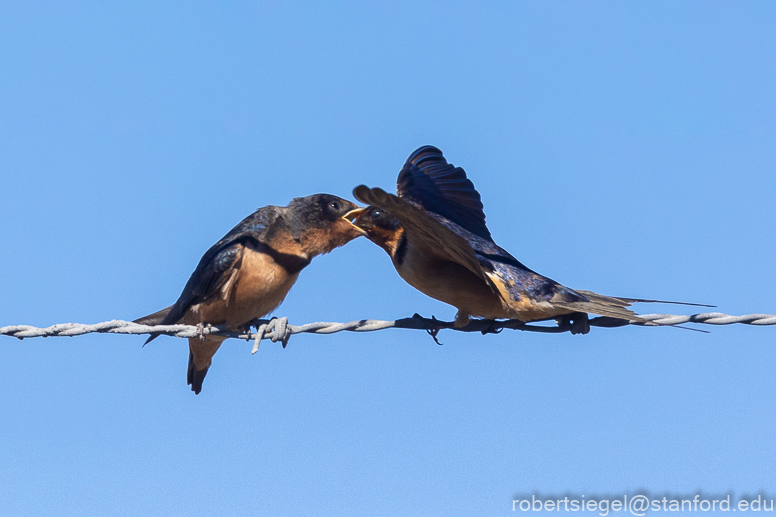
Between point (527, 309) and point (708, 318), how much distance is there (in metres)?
1.34

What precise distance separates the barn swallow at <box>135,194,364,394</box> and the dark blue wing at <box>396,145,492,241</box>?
0.72 m

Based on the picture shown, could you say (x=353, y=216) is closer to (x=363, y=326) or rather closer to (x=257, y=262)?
(x=257, y=262)

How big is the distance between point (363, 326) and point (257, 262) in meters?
2.02

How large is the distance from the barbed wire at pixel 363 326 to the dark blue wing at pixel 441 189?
161cm

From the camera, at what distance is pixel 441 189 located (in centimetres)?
802

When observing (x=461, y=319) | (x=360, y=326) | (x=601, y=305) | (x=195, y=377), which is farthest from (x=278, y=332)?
(x=195, y=377)

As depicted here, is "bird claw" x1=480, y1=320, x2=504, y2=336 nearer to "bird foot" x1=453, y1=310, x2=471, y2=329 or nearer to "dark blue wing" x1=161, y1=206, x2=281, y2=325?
"bird foot" x1=453, y1=310, x2=471, y2=329

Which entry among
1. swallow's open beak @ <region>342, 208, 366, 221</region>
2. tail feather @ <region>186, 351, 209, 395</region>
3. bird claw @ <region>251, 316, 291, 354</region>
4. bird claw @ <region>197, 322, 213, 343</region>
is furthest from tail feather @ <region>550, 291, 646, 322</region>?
tail feather @ <region>186, 351, 209, 395</region>

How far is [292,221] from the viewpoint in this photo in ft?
23.9

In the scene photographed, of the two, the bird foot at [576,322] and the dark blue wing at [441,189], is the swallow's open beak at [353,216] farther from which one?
the bird foot at [576,322]

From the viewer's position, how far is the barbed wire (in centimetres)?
462

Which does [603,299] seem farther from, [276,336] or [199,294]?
[199,294]

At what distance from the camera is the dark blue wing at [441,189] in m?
7.61

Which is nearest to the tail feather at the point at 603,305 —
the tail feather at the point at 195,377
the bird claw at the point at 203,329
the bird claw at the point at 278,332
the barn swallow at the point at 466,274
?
the barn swallow at the point at 466,274
